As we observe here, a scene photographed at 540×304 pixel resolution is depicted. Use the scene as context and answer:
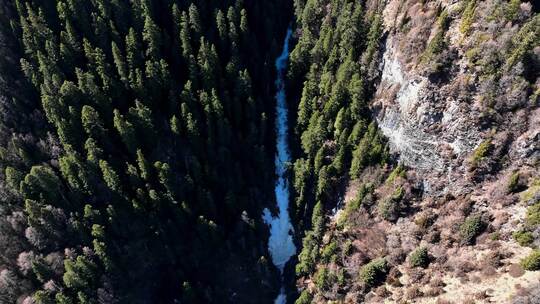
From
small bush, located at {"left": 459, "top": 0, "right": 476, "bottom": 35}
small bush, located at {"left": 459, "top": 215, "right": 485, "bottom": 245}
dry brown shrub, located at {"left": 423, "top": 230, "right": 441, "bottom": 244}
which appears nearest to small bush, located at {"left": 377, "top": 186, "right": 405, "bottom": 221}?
dry brown shrub, located at {"left": 423, "top": 230, "right": 441, "bottom": 244}

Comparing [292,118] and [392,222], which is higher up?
[292,118]

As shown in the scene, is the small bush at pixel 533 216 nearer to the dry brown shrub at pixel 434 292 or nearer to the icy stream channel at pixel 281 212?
the dry brown shrub at pixel 434 292

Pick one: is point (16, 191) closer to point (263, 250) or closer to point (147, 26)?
point (147, 26)

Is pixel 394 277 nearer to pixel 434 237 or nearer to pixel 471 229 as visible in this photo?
pixel 434 237

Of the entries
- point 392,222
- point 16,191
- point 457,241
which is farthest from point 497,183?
point 16,191

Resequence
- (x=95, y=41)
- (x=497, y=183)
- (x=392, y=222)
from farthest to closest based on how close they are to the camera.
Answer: (x=95, y=41) < (x=392, y=222) < (x=497, y=183)

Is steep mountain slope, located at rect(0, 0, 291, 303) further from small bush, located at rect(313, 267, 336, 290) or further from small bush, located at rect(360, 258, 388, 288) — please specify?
small bush, located at rect(360, 258, 388, 288)

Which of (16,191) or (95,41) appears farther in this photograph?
(95,41)
